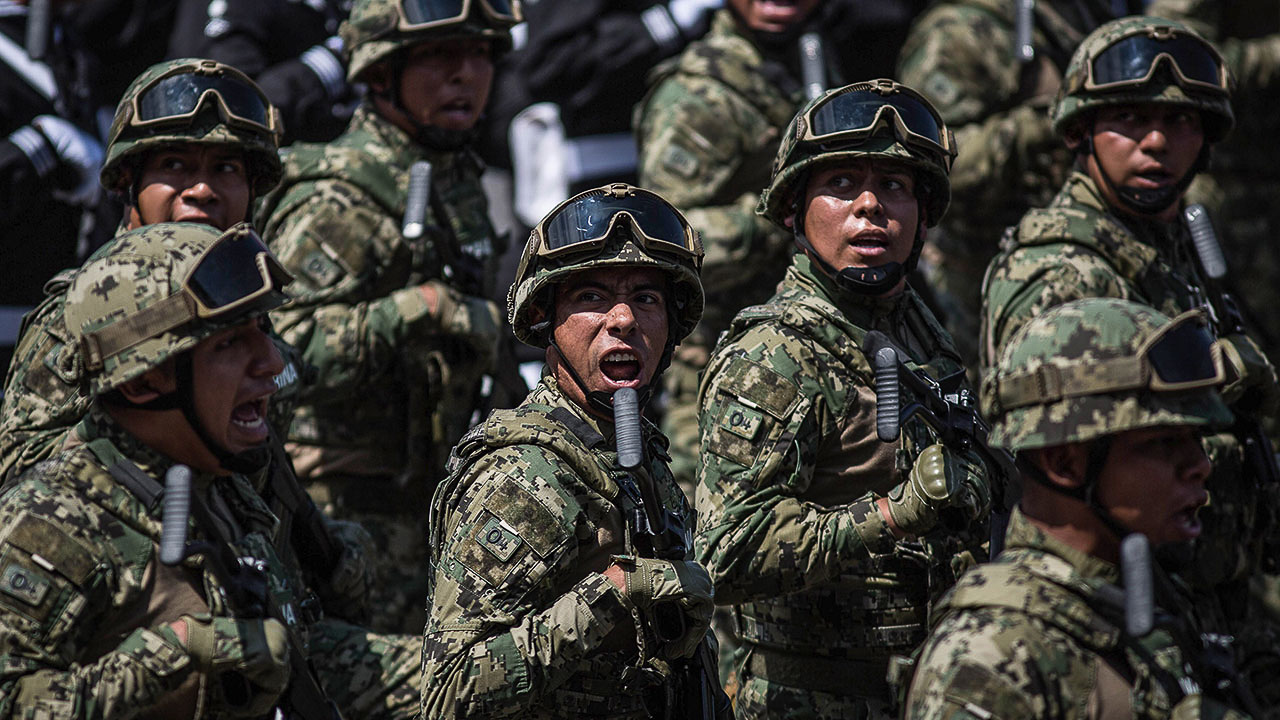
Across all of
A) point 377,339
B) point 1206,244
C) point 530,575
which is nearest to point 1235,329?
point 1206,244

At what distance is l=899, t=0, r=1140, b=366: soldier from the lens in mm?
10578

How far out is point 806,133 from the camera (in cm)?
668

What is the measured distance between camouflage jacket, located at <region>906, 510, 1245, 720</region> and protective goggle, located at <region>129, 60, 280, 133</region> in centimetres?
408

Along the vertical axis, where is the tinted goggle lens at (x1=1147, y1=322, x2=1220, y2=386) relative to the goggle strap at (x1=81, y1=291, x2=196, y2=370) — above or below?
above

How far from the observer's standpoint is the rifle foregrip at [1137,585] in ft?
13.7

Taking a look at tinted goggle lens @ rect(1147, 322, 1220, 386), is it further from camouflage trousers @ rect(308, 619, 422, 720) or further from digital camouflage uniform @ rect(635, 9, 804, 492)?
digital camouflage uniform @ rect(635, 9, 804, 492)

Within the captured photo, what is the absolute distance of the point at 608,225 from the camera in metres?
5.60

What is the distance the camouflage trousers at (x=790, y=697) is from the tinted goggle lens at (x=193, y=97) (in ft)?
9.38

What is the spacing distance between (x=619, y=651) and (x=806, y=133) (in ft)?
7.25

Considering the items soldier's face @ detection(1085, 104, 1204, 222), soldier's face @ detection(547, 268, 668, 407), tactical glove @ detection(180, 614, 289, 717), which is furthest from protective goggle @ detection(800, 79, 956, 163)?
tactical glove @ detection(180, 614, 289, 717)

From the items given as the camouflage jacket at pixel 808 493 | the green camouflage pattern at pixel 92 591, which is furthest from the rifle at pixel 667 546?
the green camouflage pattern at pixel 92 591

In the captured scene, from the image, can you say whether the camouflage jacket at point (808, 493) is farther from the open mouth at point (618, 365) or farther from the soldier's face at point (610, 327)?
the open mouth at point (618, 365)

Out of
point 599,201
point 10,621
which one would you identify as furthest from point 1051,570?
point 10,621

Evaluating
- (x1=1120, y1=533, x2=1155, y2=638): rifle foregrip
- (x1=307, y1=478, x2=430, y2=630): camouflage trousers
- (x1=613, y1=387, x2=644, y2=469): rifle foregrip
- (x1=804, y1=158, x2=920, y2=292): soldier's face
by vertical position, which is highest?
(x1=804, y1=158, x2=920, y2=292): soldier's face
